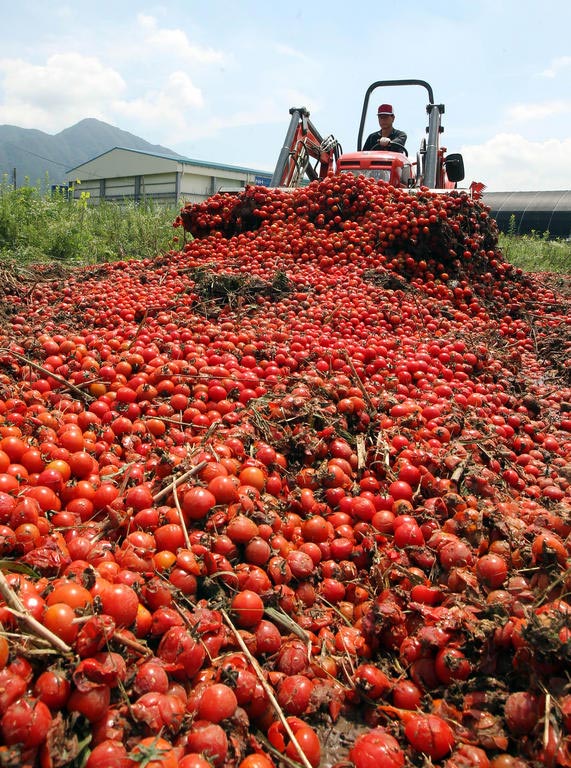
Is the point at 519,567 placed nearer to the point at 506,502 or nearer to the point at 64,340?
the point at 506,502

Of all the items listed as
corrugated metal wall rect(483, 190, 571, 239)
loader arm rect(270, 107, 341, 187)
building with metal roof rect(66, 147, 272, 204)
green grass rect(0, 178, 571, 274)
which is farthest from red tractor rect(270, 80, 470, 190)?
building with metal roof rect(66, 147, 272, 204)

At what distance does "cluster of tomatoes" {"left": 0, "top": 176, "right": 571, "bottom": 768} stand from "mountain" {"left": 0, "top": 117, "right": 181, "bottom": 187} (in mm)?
140438

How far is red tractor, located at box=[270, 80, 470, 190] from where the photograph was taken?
955 centimetres

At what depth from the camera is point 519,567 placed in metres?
2.50

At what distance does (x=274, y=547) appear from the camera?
2.56 meters

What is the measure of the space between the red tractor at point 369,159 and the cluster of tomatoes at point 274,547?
5452mm

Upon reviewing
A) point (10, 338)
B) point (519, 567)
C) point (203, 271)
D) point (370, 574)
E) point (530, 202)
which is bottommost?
point (370, 574)

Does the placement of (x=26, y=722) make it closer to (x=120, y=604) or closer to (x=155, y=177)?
(x=120, y=604)

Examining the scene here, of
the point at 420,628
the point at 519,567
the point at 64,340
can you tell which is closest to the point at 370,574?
the point at 420,628

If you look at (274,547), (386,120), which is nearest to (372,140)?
(386,120)

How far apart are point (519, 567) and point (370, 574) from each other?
71cm

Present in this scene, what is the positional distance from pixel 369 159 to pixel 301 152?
1.63 meters

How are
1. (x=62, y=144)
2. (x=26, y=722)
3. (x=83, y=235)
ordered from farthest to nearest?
(x=62, y=144) → (x=83, y=235) → (x=26, y=722)

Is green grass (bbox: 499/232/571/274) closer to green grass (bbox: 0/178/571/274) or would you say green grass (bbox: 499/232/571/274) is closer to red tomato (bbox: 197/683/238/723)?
green grass (bbox: 0/178/571/274)
